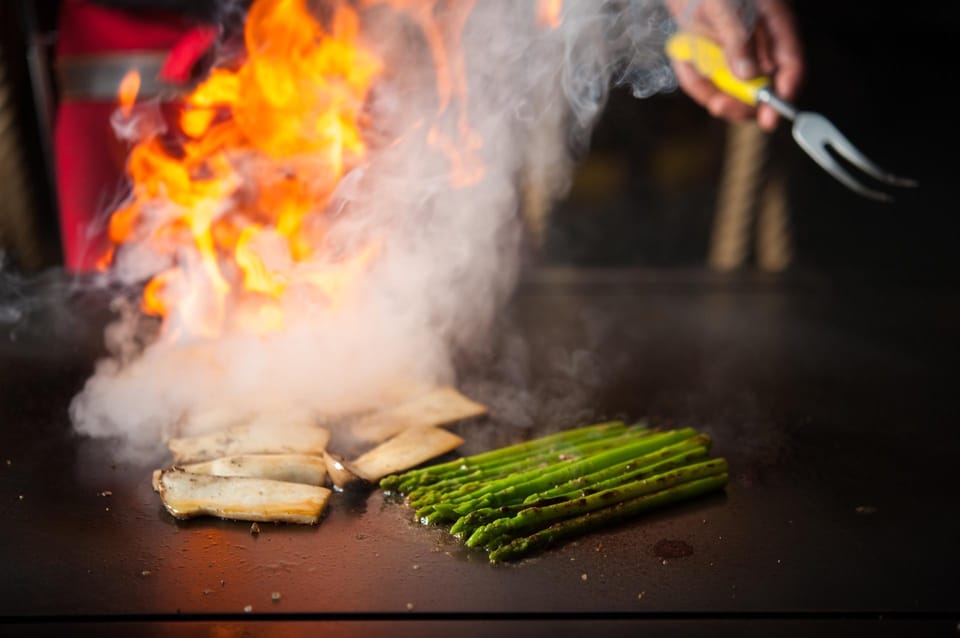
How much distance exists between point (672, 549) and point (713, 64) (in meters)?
2.04

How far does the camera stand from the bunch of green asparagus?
2.28 meters

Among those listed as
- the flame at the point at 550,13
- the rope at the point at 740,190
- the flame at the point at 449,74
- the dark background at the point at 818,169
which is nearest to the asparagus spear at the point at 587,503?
the flame at the point at 449,74

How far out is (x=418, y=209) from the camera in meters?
4.04

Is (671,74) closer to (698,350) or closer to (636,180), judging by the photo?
(698,350)

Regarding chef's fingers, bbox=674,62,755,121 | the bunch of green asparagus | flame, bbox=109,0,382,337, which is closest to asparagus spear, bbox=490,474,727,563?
the bunch of green asparagus

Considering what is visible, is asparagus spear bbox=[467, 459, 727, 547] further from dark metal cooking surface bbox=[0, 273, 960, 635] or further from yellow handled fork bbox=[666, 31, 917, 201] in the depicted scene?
yellow handled fork bbox=[666, 31, 917, 201]

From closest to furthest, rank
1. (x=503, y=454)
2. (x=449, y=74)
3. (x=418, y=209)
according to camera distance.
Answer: (x=503, y=454) < (x=418, y=209) < (x=449, y=74)

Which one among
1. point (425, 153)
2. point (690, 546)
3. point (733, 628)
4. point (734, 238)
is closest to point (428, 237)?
point (425, 153)

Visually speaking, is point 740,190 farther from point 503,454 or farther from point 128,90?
point 503,454

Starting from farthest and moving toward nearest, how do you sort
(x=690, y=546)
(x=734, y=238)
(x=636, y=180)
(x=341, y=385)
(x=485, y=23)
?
(x=636, y=180) → (x=734, y=238) → (x=485, y=23) → (x=341, y=385) → (x=690, y=546)

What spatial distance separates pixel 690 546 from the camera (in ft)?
7.43

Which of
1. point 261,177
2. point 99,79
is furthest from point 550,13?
point 99,79

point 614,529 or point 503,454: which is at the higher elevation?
point 503,454

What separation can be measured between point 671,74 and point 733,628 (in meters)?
2.96
